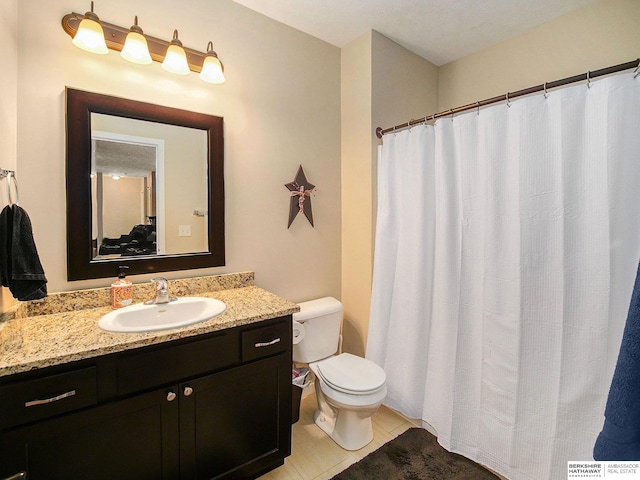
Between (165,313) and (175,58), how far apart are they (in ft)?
4.16

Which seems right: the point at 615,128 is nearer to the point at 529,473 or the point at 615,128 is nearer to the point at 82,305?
the point at 529,473

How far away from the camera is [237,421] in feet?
4.65

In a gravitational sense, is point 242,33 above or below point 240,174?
above

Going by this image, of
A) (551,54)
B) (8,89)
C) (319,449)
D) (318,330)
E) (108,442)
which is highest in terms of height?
(551,54)

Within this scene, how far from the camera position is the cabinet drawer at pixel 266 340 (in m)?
1.41

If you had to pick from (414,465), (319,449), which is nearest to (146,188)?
(319,449)

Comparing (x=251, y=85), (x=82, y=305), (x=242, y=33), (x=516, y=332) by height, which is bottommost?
(x=516, y=332)

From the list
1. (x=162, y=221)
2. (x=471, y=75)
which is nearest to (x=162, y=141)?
(x=162, y=221)

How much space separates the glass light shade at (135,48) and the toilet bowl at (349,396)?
1.89m

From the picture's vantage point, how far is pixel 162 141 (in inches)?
66.4

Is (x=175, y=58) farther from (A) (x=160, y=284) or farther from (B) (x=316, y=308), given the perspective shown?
(B) (x=316, y=308)

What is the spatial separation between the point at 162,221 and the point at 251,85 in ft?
3.24

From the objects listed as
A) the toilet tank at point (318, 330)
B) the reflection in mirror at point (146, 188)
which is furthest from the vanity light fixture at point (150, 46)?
the toilet tank at point (318, 330)

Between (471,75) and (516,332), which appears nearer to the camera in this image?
(516,332)
